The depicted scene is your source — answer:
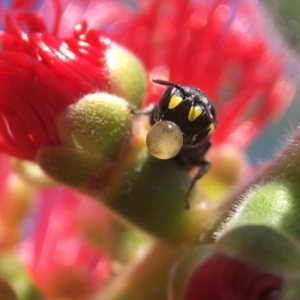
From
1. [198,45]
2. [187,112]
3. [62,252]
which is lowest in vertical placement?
[62,252]

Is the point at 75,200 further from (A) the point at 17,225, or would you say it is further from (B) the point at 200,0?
(B) the point at 200,0

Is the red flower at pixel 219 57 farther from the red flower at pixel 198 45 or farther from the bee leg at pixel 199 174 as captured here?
the bee leg at pixel 199 174

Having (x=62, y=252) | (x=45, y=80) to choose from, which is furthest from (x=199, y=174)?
(x=62, y=252)

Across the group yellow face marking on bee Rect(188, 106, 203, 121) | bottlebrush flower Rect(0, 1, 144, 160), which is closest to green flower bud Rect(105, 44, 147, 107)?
bottlebrush flower Rect(0, 1, 144, 160)

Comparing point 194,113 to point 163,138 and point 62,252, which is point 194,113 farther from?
point 62,252

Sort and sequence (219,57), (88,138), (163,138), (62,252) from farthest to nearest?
1. (62,252)
2. (219,57)
3. (88,138)
4. (163,138)

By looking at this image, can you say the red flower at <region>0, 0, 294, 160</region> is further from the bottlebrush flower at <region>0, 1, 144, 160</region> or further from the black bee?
the black bee
